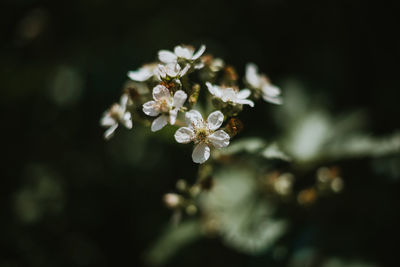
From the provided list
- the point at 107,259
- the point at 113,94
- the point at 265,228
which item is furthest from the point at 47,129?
the point at 265,228

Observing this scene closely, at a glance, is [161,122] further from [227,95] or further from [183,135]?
[227,95]

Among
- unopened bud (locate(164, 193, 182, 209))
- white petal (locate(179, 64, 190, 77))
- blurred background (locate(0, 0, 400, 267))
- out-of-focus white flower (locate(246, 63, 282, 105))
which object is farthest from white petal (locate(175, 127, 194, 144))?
blurred background (locate(0, 0, 400, 267))

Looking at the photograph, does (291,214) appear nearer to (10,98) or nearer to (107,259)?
(107,259)

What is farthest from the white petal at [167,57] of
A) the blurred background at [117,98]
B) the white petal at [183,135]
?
the blurred background at [117,98]

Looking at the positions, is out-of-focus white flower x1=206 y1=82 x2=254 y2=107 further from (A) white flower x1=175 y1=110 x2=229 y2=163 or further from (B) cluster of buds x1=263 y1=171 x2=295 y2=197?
(B) cluster of buds x1=263 y1=171 x2=295 y2=197

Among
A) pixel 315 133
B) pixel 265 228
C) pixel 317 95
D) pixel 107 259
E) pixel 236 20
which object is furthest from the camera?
pixel 236 20

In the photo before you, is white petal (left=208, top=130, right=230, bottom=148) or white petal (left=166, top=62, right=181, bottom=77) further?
white petal (left=166, top=62, right=181, bottom=77)

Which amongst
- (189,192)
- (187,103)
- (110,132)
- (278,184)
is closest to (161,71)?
(187,103)
